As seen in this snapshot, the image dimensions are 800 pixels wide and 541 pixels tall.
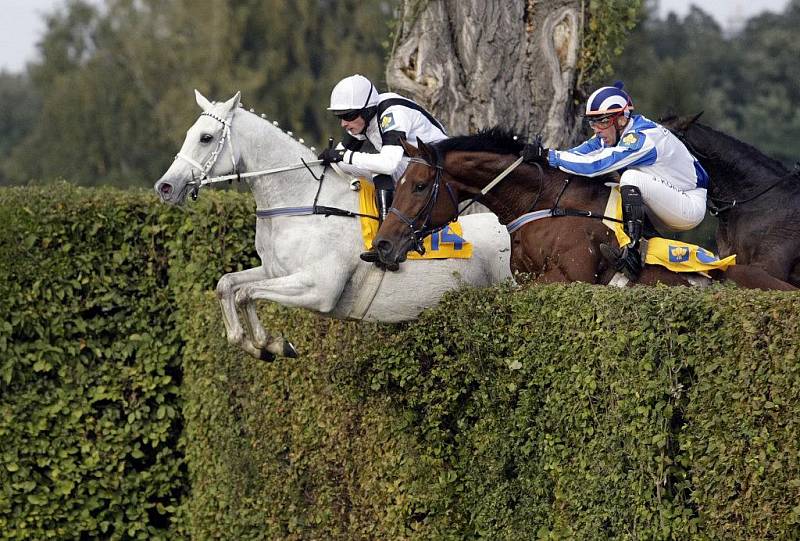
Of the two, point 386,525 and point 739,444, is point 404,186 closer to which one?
point 386,525

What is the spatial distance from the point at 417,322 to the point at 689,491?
9.17 feet

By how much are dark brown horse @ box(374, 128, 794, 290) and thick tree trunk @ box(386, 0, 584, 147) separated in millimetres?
3525

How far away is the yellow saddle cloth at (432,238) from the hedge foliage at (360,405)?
57cm

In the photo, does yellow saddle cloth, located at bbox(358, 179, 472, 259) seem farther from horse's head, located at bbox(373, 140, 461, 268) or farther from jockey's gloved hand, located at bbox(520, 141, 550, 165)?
jockey's gloved hand, located at bbox(520, 141, 550, 165)

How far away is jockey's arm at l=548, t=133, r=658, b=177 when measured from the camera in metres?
8.05

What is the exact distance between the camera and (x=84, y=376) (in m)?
12.1

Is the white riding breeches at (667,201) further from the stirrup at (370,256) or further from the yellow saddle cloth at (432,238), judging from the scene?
the stirrup at (370,256)

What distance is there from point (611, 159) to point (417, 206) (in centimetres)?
117

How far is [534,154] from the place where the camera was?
8305 mm

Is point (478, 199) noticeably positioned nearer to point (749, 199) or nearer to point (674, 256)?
point (674, 256)

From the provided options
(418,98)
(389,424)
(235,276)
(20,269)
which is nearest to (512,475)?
(389,424)

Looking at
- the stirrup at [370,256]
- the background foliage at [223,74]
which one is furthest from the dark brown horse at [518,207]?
the background foliage at [223,74]

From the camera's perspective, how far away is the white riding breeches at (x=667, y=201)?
803 centimetres

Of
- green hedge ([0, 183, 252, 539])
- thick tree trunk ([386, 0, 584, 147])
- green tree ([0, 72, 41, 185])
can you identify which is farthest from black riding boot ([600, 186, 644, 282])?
green tree ([0, 72, 41, 185])
